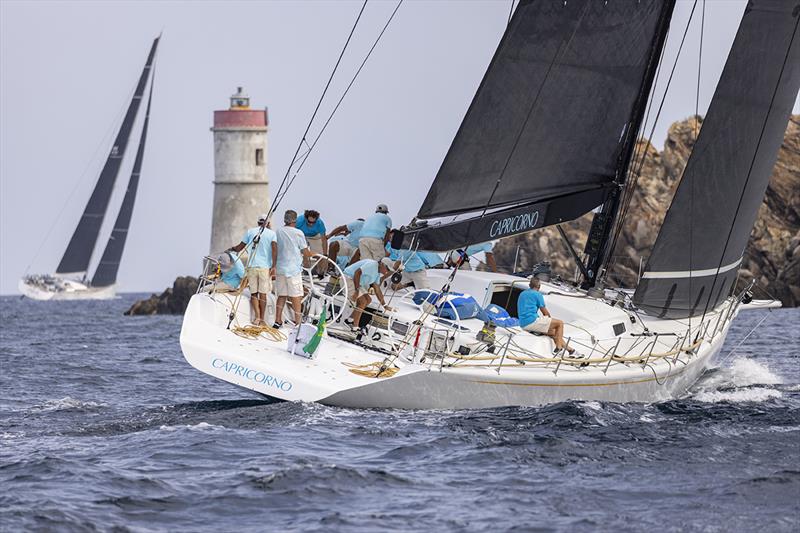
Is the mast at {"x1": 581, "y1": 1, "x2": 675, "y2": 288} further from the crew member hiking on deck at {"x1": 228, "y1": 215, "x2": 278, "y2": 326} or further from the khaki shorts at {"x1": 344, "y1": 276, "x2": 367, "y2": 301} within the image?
the crew member hiking on deck at {"x1": 228, "y1": 215, "x2": 278, "y2": 326}

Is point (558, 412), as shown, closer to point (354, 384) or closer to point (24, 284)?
point (354, 384)

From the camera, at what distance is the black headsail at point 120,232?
75.9m

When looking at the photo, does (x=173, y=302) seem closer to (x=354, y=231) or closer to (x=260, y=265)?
(x=354, y=231)

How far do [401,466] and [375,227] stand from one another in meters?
5.57

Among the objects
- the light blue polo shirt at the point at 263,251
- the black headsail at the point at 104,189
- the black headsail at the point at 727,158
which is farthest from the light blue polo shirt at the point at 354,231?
the black headsail at the point at 104,189

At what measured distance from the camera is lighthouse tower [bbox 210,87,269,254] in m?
54.1

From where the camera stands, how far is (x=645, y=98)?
16578 millimetres

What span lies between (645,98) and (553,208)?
197cm

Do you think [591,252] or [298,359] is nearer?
[298,359]

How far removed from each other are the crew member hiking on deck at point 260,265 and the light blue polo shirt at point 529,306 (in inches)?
111

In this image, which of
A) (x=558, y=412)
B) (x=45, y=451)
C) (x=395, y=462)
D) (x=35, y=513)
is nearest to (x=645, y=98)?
(x=558, y=412)

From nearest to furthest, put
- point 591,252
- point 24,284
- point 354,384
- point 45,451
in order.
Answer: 1. point 45,451
2. point 354,384
3. point 591,252
4. point 24,284

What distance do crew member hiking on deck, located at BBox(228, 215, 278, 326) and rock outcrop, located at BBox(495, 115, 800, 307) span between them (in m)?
28.8

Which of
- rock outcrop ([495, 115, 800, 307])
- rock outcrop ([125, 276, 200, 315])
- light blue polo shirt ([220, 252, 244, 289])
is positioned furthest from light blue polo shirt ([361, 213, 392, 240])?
rock outcrop ([125, 276, 200, 315])
